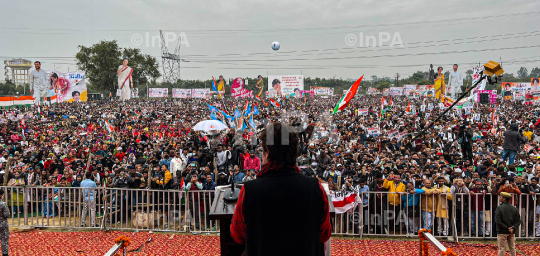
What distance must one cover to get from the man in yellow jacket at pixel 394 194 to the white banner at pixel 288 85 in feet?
162

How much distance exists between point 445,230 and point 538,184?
7.97 ft

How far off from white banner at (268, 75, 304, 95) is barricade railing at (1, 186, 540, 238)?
49597 millimetres

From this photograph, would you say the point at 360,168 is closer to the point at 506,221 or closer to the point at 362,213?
the point at 362,213

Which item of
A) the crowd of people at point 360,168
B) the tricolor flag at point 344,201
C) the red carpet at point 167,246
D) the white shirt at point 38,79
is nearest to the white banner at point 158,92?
the white shirt at point 38,79

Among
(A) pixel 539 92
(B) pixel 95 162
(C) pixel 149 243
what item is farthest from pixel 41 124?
(A) pixel 539 92

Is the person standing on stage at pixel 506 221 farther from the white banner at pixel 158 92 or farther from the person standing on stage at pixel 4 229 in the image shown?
the white banner at pixel 158 92

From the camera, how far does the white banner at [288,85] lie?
2254 inches

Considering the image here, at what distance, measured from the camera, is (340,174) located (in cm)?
942

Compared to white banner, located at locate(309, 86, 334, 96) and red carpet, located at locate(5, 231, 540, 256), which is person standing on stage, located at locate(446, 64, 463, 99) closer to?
red carpet, located at locate(5, 231, 540, 256)

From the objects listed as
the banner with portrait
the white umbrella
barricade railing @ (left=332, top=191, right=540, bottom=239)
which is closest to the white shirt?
the banner with portrait

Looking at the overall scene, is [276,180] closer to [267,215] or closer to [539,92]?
[267,215]

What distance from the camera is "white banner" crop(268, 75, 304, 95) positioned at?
5725 cm

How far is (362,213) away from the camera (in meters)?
7.21

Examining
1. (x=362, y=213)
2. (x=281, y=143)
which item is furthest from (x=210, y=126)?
(x=281, y=143)
